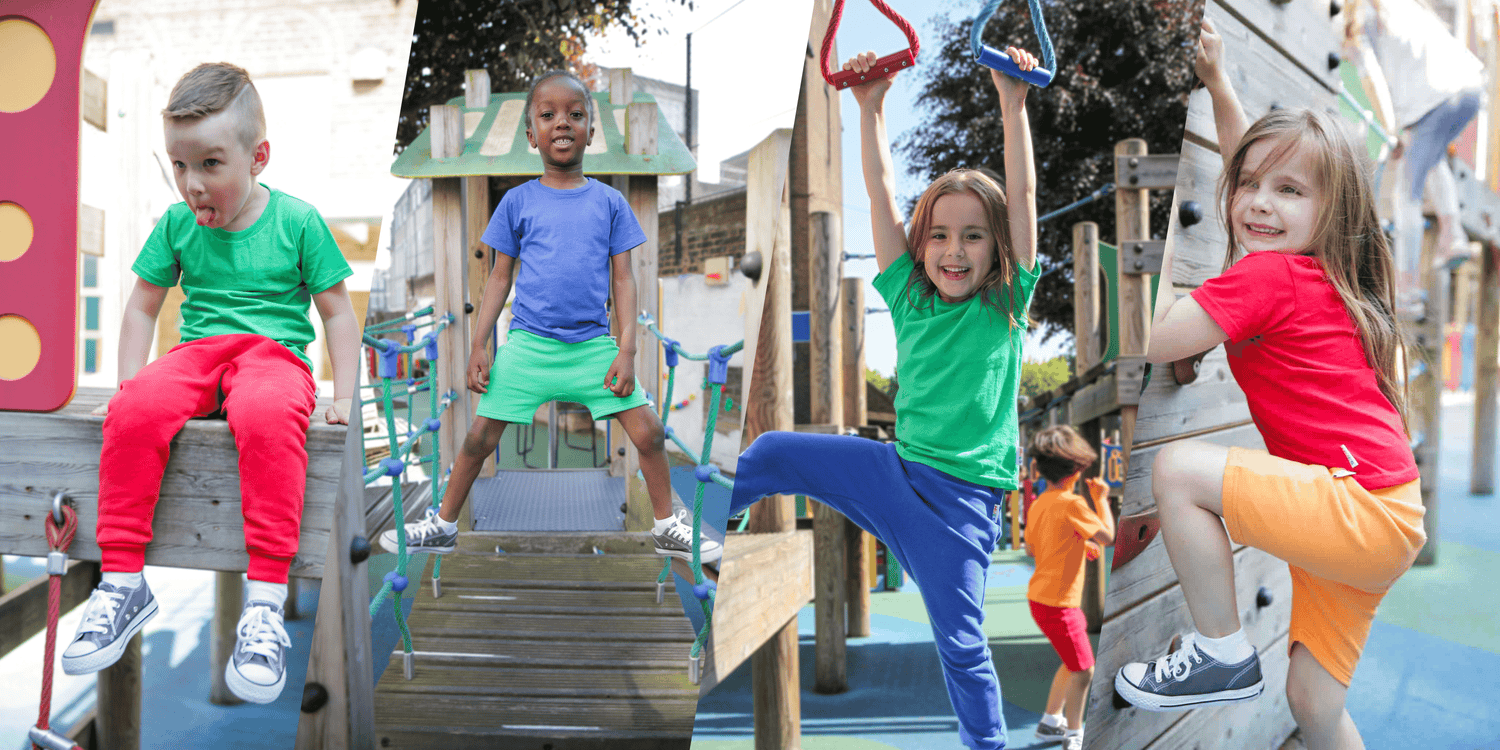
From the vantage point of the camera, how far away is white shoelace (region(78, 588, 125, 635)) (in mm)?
1552

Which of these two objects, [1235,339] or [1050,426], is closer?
[1235,339]

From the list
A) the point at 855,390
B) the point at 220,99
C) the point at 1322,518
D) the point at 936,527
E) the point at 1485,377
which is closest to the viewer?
the point at 1322,518

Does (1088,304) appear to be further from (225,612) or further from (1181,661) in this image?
(225,612)

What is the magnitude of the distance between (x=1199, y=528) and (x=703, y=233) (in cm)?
101

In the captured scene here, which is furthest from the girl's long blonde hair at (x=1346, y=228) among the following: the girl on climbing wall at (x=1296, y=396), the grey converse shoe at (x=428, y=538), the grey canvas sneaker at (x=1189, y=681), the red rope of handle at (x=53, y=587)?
the red rope of handle at (x=53, y=587)

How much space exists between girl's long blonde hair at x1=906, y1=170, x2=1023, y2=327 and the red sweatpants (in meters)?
1.19

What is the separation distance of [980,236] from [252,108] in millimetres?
1434

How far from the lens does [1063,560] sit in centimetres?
153

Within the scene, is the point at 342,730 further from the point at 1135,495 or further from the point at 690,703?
the point at 1135,495

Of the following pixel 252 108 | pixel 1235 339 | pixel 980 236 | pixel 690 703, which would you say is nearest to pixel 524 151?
pixel 252 108

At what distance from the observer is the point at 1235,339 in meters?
1.27

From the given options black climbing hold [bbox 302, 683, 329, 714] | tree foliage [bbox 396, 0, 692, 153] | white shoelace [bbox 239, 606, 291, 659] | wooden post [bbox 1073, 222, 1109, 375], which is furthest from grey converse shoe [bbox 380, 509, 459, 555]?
wooden post [bbox 1073, 222, 1109, 375]

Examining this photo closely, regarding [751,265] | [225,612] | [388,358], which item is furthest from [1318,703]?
[225,612]

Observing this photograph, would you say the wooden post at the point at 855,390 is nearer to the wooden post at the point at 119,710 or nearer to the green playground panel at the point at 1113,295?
the green playground panel at the point at 1113,295
